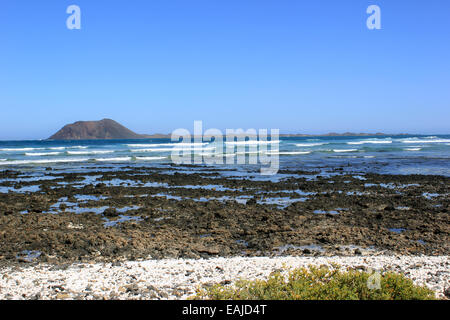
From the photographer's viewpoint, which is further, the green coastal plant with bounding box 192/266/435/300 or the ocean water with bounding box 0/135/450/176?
the ocean water with bounding box 0/135/450/176

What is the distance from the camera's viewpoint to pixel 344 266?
7.05 meters

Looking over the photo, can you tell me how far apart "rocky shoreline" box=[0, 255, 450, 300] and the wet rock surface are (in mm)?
624

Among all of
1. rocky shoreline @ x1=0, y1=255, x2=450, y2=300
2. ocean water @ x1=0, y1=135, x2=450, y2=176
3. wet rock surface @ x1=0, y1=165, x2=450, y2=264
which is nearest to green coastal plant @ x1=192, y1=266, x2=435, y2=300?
rocky shoreline @ x1=0, y1=255, x2=450, y2=300

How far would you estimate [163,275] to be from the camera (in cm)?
659

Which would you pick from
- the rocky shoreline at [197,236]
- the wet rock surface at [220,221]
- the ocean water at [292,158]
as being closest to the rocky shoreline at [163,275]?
the rocky shoreline at [197,236]

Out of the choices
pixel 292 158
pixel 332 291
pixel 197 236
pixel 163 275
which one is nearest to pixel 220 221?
pixel 197 236

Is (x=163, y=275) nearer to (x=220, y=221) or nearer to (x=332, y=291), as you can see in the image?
(x=332, y=291)

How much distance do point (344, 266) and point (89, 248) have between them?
536cm

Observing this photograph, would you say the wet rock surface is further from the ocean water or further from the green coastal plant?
the ocean water

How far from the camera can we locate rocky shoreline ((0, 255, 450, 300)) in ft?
19.1

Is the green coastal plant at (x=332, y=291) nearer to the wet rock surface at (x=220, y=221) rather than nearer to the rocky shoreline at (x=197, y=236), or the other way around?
the rocky shoreline at (x=197, y=236)

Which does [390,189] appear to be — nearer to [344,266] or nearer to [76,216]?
[344,266]

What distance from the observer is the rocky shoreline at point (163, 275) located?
5.81 metres

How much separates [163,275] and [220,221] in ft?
15.3
